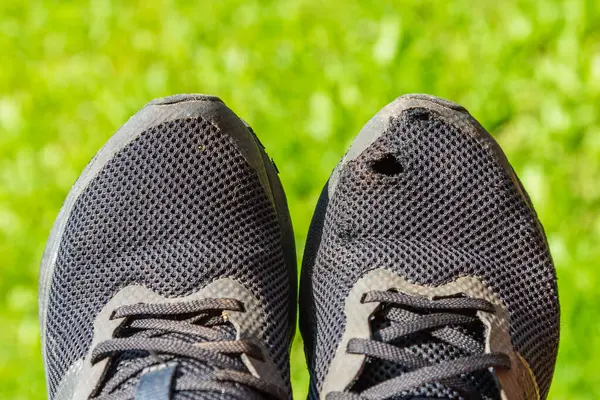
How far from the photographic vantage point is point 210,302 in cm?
130

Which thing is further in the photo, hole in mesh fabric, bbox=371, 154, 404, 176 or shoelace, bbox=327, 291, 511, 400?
hole in mesh fabric, bbox=371, 154, 404, 176

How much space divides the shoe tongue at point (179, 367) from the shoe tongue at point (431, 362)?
200mm

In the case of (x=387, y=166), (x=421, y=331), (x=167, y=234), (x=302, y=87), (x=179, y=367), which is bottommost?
(x=179, y=367)

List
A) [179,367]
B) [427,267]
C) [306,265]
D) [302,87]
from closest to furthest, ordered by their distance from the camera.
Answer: [179,367] → [427,267] → [306,265] → [302,87]

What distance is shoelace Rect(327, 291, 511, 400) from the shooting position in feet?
3.93

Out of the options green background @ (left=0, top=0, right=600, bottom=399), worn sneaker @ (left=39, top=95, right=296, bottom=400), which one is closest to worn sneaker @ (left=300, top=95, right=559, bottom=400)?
worn sneaker @ (left=39, top=95, right=296, bottom=400)

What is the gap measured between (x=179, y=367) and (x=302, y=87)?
4.00 feet

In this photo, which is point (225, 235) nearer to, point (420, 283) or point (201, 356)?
point (201, 356)

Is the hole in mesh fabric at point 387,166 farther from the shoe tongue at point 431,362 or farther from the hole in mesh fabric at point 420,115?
the shoe tongue at point 431,362

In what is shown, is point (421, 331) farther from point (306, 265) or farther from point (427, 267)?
point (306, 265)

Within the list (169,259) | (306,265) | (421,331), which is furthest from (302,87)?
(421,331)

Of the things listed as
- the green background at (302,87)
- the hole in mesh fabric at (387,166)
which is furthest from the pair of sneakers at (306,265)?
the green background at (302,87)

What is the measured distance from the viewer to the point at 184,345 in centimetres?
123

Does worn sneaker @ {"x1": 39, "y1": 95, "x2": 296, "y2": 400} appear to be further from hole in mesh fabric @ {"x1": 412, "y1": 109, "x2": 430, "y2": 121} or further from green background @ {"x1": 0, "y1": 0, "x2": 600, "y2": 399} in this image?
green background @ {"x1": 0, "y1": 0, "x2": 600, "y2": 399}
